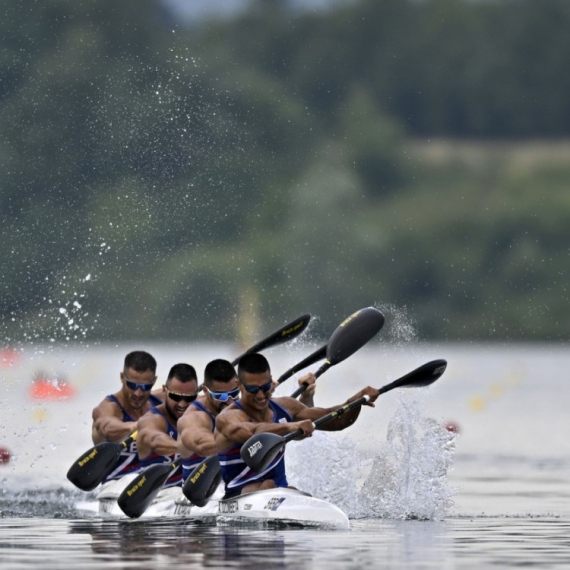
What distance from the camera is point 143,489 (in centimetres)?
1661

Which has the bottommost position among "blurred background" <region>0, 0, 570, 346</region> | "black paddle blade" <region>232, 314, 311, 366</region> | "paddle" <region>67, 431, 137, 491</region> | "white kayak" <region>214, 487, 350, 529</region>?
"white kayak" <region>214, 487, 350, 529</region>

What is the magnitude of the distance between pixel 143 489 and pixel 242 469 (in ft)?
4.24

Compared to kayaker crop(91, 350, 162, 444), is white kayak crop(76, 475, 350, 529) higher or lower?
lower

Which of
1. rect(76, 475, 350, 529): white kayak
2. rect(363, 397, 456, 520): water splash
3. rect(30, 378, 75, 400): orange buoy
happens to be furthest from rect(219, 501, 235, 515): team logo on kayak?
rect(30, 378, 75, 400): orange buoy

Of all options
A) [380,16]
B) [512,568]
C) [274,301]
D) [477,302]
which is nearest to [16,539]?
[512,568]

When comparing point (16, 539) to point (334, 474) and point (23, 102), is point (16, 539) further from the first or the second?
point (23, 102)

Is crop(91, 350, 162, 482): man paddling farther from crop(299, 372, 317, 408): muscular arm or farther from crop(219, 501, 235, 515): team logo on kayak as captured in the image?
crop(219, 501, 235, 515): team logo on kayak

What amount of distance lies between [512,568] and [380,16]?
324 feet

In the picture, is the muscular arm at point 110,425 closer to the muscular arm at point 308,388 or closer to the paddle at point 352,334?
the muscular arm at point 308,388

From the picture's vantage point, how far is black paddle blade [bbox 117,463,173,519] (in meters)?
16.6

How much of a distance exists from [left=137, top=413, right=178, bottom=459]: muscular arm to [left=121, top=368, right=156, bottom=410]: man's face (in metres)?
0.59

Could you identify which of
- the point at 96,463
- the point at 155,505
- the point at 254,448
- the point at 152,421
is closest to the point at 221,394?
the point at 152,421

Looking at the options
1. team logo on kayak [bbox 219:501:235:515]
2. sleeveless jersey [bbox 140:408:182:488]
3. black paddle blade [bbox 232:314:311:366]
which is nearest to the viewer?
team logo on kayak [bbox 219:501:235:515]

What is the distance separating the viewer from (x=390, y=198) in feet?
284
